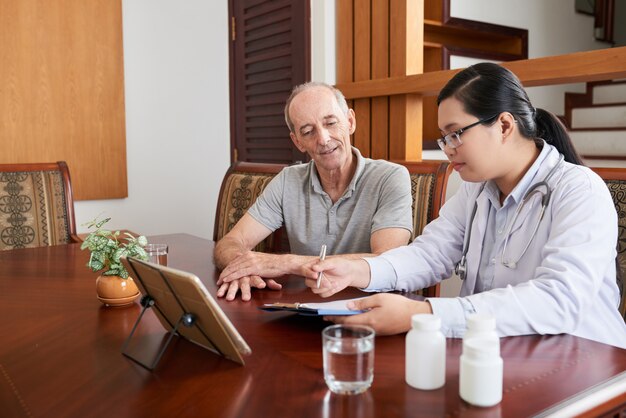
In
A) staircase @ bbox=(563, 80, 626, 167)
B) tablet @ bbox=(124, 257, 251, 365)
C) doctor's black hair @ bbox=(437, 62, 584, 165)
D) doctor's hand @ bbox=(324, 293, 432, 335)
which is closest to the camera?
tablet @ bbox=(124, 257, 251, 365)

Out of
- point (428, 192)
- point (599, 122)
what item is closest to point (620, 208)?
point (428, 192)

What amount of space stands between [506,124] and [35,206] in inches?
79.6

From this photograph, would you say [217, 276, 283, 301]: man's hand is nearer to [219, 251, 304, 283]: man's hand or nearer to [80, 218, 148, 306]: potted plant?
[219, 251, 304, 283]: man's hand

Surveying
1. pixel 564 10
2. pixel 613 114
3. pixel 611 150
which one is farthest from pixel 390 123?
pixel 564 10

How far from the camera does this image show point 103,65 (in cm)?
397

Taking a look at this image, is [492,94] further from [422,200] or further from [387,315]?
[422,200]

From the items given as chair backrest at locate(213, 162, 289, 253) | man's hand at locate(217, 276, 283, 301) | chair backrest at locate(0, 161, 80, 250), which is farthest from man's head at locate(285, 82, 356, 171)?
chair backrest at locate(0, 161, 80, 250)

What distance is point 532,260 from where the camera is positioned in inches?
51.9

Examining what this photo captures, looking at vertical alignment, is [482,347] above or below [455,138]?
below

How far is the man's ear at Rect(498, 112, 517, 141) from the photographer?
1329 millimetres

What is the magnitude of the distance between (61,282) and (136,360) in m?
0.71

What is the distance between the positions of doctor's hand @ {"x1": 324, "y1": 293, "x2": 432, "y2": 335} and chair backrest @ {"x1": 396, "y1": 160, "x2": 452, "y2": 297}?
0.83m

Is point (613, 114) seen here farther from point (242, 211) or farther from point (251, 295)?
point (251, 295)

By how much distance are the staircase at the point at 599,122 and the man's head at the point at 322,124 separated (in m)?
2.36
